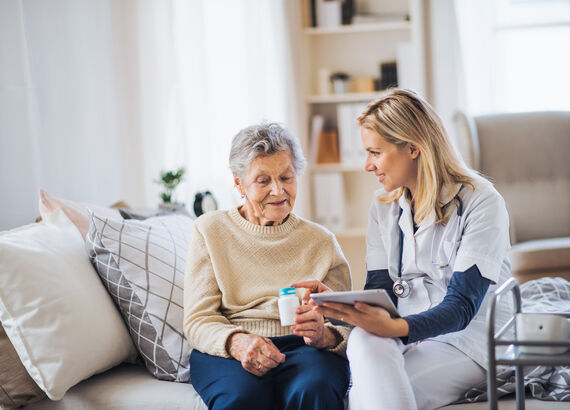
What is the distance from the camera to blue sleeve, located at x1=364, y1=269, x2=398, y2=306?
174cm

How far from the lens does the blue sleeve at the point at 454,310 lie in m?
1.43

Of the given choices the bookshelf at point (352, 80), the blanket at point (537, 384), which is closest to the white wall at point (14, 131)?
the blanket at point (537, 384)

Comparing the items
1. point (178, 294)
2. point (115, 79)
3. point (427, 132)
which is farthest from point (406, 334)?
point (115, 79)

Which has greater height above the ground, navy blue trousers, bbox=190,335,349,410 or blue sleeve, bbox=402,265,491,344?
blue sleeve, bbox=402,265,491,344

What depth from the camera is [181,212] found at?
2229 mm

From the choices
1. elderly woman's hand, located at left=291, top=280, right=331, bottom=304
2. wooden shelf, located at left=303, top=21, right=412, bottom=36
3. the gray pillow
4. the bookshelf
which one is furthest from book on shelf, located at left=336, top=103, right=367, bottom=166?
elderly woman's hand, located at left=291, top=280, right=331, bottom=304

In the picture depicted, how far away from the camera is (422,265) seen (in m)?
1.68

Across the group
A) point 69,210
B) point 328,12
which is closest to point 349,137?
point 328,12

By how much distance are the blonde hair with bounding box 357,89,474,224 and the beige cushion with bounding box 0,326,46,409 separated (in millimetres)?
1074

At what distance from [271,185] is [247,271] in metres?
0.24

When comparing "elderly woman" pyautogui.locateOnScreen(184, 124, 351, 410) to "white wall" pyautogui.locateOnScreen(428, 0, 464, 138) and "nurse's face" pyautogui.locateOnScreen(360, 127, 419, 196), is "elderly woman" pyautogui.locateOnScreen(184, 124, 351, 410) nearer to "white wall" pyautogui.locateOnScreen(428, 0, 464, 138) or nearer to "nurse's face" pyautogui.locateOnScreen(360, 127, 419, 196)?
"nurse's face" pyautogui.locateOnScreen(360, 127, 419, 196)

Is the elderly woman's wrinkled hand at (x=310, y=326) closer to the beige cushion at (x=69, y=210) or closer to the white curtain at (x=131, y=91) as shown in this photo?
the beige cushion at (x=69, y=210)

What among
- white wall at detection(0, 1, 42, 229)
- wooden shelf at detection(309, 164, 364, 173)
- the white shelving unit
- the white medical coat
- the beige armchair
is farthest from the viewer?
wooden shelf at detection(309, 164, 364, 173)

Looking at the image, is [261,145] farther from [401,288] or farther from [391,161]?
[401,288]
